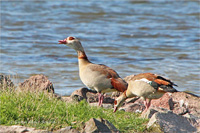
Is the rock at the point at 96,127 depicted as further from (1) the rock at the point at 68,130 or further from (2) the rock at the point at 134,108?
(2) the rock at the point at 134,108

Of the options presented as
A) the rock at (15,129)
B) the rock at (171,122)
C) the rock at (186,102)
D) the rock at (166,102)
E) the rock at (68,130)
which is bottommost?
the rock at (186,102)

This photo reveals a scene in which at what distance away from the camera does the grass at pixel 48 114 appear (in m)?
5.69

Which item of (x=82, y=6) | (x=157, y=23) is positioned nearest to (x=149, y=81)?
(x=157, y=23)

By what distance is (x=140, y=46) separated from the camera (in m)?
17.8

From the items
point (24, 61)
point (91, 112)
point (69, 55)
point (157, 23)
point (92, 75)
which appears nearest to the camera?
point (91, 112)

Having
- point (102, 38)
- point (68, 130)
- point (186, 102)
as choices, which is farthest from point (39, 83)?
point (102, 38)

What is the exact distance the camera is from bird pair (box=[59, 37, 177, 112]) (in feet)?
25.2

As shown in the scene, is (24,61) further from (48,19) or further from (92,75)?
(48,19)

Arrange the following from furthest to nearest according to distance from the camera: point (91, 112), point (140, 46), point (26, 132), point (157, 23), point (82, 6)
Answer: point (82, 6) < point (157, 23) < point (140, 46) < point (91, 112) < point (26, 132)

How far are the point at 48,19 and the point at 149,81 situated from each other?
18695mm

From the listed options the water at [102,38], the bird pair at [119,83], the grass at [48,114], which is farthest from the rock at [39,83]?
the grass at [48,114]

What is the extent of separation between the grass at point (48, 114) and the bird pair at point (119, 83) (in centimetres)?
97

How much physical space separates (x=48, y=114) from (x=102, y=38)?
1365 centimetres

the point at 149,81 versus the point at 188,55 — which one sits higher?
the point at 149,81
